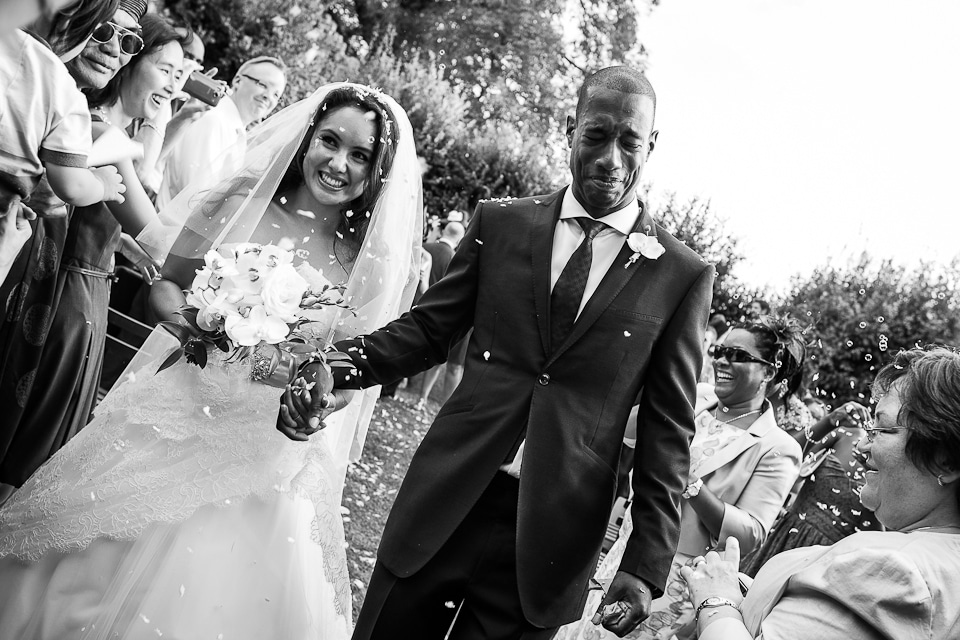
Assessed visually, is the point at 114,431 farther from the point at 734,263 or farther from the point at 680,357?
the point at 734,263

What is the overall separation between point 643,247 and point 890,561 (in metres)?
1.16

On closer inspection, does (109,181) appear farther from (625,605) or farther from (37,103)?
(625,605)

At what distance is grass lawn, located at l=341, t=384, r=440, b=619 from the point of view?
574cm

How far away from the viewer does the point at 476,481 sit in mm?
2531

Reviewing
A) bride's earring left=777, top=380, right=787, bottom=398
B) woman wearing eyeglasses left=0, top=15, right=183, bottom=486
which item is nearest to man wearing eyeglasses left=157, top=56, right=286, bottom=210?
woman wearing eyeglasses left=0, top=15, right=183, bottom=486

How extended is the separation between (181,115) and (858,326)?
42.7 ft

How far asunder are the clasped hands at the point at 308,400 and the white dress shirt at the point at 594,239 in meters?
0.77

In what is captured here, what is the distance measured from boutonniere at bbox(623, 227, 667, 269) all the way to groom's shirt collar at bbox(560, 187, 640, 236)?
0.05 meters

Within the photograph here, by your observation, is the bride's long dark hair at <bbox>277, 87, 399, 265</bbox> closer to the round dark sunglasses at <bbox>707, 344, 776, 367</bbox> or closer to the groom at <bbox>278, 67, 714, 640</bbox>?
the groom at <bbox>278, 67, 714, 640</bbox>

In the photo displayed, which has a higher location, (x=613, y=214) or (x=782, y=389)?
(x=613, y=214)

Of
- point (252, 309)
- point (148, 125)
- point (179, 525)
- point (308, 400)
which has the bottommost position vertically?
point (179, 525)

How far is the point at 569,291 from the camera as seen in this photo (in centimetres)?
263

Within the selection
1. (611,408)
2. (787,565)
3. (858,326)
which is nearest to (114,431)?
(611,408)

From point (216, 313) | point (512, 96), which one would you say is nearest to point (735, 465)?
point (216, 313)
